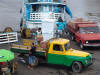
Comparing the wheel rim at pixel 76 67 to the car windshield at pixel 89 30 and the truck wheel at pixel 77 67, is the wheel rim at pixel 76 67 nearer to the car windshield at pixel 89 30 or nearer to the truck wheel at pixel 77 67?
the truck wheel at pixel 77 67

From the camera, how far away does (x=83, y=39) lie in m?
14.8

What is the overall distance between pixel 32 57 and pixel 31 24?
1095 centimetres

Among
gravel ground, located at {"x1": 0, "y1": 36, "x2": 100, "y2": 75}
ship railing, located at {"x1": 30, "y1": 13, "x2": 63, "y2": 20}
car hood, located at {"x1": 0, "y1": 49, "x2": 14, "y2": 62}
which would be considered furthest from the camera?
ship railing, located at {"x1": 30, "y1": 13, "x2": 63, "y2": 20}

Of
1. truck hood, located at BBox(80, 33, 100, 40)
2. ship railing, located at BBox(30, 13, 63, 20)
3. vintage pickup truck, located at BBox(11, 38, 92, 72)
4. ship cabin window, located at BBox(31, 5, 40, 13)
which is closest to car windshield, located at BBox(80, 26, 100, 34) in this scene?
truck hood, located at BBox(80, 33, 100, 40)

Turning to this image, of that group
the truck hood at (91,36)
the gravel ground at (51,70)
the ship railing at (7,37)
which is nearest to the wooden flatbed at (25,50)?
the gravel ground at (51,70)

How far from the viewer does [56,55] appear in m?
10.7

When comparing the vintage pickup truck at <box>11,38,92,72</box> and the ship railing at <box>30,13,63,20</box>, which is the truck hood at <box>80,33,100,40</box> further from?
the ship railing at <box>30,13,63,20</box>

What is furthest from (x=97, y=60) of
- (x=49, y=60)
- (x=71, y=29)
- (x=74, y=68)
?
(x=71, y=29)

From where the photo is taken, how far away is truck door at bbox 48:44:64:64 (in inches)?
418

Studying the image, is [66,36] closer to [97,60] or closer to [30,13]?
[30,13]

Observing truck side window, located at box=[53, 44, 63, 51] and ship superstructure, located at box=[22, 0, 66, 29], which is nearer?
truck side window, located at box=[53, 44, 63, 51]

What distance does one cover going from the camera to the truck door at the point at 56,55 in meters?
10.6

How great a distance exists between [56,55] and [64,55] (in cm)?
47

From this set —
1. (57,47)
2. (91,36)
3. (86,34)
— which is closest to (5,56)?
(57,47)
